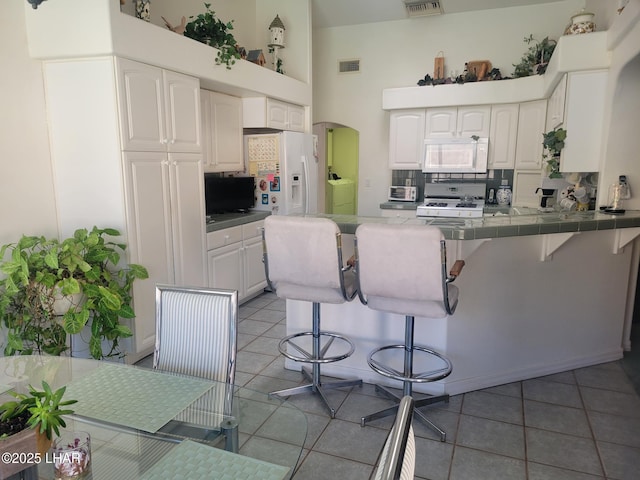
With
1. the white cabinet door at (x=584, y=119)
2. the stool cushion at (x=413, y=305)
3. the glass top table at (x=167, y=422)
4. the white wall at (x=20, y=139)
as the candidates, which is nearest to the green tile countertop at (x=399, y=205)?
the white cabinet door at (x=584, y=119)

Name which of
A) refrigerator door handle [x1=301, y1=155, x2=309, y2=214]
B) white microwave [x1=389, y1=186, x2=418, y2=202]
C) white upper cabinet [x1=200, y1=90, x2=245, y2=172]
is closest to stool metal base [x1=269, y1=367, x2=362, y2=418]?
white upper cabinet [x1=200, y1=90, x2=245, y2=172]

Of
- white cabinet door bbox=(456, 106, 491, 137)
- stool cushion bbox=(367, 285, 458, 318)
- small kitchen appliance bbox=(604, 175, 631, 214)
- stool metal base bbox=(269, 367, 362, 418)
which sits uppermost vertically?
white cabinet door bbox=(456, 106, 491, 137)

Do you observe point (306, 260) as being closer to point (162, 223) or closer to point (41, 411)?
point (41, 411)

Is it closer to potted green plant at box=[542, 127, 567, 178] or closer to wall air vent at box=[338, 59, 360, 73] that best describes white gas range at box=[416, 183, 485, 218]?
potted green plant at box=[542, 127, 567, 178]

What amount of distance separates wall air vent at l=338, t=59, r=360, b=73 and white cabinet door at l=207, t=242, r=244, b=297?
3095mm

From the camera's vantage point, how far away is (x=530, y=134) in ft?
16.4

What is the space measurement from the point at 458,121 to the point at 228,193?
2.91 metres

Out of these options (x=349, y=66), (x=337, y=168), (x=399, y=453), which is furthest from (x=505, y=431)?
(x=337, y=168)

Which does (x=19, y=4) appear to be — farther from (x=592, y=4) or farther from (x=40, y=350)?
(x=592, y=4)

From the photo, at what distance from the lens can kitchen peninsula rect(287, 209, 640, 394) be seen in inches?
105

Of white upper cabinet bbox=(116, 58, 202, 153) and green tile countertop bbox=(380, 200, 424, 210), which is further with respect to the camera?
green tile countertop bbox=(380, 200, 424, 210)

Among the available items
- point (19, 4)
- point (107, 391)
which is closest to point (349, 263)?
point (107, 391)

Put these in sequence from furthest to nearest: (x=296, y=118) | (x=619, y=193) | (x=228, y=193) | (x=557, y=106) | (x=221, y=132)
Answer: (x=296, y=118) → (x=228, y=193) → (x=221, y=132) → (x=557, y=106) → (x=619, y=193)

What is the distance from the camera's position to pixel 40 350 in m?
2.58
